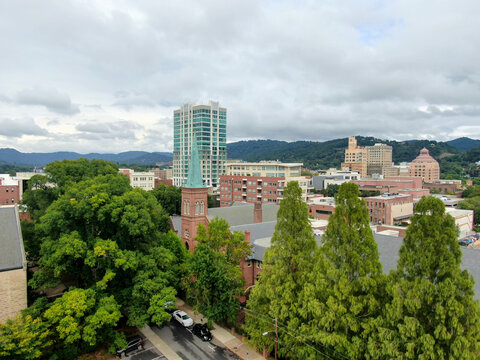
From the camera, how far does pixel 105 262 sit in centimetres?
2898

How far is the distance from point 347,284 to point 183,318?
21.8m

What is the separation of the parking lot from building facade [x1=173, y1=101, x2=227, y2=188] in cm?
12920

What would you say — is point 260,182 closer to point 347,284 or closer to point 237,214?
point 237,214

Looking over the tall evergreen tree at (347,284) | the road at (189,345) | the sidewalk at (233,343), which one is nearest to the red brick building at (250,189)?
the sidewalk at (233,343)

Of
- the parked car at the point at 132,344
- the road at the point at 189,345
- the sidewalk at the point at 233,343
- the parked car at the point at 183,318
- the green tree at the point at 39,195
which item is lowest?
the road at the point at 189,345

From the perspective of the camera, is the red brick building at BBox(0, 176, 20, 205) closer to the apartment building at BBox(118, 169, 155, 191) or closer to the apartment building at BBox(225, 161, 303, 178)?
the apartment building at BBox(118, 169, 155, 191)

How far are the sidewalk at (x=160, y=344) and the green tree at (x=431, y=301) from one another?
18.6 m

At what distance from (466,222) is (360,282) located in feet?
231

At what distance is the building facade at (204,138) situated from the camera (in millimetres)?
162625

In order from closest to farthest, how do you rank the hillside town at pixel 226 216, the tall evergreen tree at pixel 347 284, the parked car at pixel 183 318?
1. the tall evergreen tree at pixel 347 284
2. the hillside town at pixel 226 216
3. the parked car at pixel 183 318

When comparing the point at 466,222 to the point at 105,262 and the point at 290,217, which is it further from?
the point at 105,262

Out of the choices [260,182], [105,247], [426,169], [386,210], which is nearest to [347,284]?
[105,247]

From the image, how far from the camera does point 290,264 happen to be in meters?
23.2

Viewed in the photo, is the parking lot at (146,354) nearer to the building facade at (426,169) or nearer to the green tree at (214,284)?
the green tree at (214,284)
